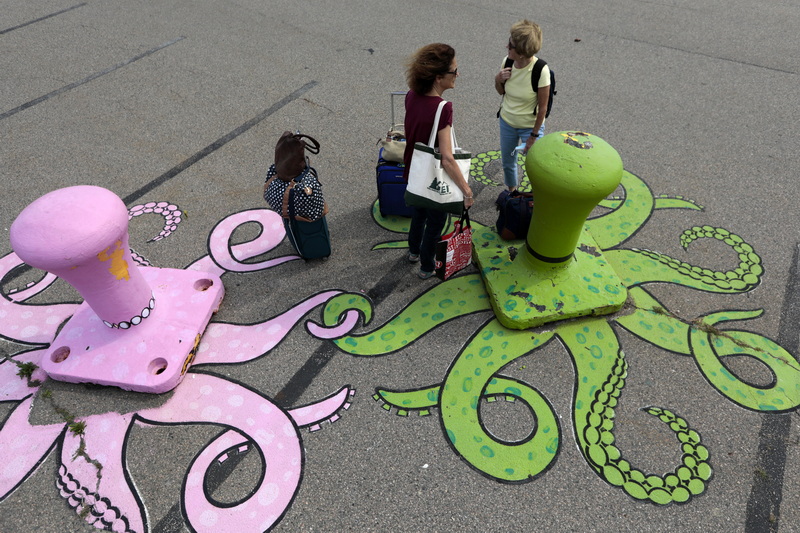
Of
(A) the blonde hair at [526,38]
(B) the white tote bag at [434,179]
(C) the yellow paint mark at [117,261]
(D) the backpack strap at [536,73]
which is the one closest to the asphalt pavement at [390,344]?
(C) the yellow paint mark at [117,261]

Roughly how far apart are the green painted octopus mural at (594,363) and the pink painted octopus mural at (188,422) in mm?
514

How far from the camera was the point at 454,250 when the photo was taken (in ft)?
10.8

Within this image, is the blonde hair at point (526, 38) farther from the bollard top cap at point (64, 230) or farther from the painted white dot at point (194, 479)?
the painted white dot at point (194, 479)

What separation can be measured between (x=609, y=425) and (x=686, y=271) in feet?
5.59

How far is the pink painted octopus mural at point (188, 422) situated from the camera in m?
2.54

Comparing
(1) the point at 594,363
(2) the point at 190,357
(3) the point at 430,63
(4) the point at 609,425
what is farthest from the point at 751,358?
(2) the point at 190,357

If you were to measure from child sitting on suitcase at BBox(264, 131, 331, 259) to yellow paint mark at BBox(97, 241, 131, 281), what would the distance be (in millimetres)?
1038

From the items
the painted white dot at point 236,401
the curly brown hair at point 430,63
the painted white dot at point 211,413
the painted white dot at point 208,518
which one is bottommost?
the painted white dot at point 208,518

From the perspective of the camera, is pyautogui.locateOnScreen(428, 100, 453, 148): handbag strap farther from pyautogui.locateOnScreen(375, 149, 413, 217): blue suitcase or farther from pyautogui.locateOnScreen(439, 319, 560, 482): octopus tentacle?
pyautogui.locateOnScreen(439, 319, 560, 482): octopus tentacle

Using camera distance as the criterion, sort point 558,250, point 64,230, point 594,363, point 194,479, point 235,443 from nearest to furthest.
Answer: point 64,230 < point 194,479 < point 235,443 < point 594,363 < point 558,250

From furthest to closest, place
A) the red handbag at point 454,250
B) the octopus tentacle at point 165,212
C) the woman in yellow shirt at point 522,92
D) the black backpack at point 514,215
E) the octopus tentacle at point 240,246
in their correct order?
the octopus tentacle at point 165,212 → the octopus tentacle at point 240,246 → the black backpack at point 514,215 → the woman in yellow shirt at point 522,92 → the red handbag at point 454,250

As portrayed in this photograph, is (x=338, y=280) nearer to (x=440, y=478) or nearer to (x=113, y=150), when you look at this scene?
(x=440, y=478)

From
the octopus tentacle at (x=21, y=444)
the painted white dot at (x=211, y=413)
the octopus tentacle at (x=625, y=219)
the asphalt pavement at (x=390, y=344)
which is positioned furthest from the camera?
the octopus tentacle at (x=625, y=219)

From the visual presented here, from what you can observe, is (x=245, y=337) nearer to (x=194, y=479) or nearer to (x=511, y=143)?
(x=194, y=479)
